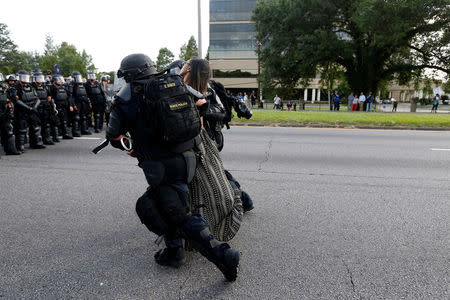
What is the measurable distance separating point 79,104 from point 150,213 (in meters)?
9.18

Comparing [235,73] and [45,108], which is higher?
[235,73]

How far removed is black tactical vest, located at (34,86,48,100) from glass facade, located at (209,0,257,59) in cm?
5675

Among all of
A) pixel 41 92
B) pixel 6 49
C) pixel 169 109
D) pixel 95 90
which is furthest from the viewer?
pixel 6 49

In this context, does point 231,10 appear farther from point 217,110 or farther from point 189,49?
point 217,110

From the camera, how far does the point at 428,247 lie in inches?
121

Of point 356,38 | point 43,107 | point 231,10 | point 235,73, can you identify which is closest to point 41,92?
point 43,107

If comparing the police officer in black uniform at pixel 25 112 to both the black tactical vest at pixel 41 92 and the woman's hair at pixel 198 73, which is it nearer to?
the black tactical vest at pixel 41 92

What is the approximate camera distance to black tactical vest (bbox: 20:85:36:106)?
26.2 ft

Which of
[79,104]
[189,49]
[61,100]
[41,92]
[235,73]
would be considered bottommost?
[79,104]

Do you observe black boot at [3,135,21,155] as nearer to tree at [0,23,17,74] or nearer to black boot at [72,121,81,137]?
black boot at [72,121,81,137]

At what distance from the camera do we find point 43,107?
8.88 meters

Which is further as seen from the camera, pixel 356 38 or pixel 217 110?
pixel 356 38

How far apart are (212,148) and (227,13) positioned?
6597 centimetres

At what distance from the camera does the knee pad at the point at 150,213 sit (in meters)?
2.58
